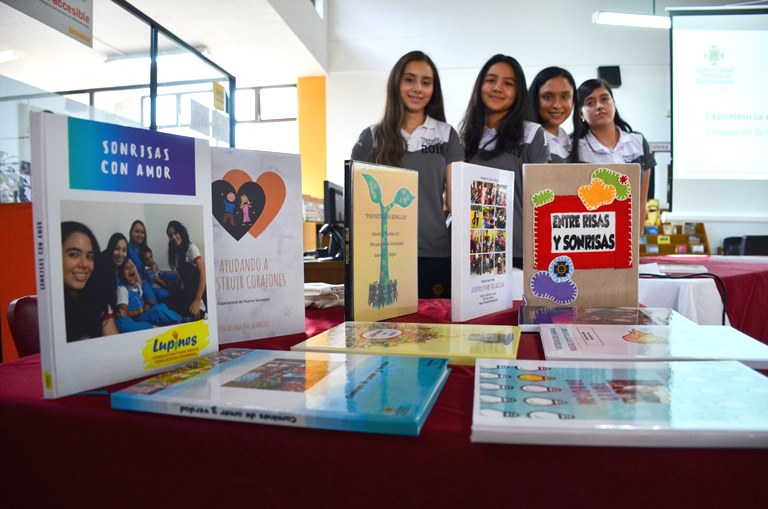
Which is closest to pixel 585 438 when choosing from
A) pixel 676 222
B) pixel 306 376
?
pixel 306 376

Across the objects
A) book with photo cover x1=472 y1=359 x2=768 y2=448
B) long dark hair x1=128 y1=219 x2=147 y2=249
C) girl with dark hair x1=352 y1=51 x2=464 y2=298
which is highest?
girl with dark hair x1=352 y1=51 x2=464 y2=298

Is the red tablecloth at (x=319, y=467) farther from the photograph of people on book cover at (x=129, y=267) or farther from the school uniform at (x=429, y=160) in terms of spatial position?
the school uniform at (x=429, y=160)

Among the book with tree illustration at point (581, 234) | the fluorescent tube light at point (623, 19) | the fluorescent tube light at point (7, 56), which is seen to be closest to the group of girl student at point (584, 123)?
the book with tree illustration at point (581, 234)

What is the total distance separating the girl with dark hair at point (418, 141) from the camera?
201cm

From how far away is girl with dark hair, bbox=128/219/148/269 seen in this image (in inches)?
23.0

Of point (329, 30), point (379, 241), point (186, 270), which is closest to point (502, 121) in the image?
point (379, 241)

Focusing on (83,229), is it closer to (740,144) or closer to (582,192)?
(582,192)

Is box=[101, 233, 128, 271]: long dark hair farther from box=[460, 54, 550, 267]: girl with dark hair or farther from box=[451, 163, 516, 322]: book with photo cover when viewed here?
box=[460, 54, 550, 267]: girl with dark hair

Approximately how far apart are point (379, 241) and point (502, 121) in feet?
4.53

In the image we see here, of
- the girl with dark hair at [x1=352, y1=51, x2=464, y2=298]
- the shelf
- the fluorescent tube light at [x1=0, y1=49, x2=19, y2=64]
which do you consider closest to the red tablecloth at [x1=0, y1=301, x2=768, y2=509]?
the girl with dark hair at [x1=352, y1=51, x2=464, y2=298]

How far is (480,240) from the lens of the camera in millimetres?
989

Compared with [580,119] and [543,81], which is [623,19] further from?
Answer: [543,81]

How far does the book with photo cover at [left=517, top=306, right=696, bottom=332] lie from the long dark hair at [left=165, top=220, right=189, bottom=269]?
1.74 ft

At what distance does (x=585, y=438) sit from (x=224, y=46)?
262 inches
